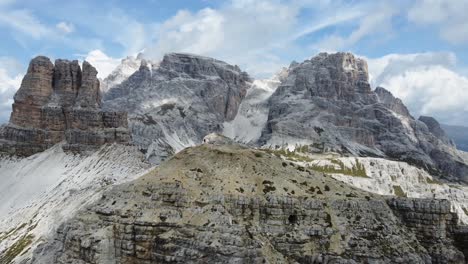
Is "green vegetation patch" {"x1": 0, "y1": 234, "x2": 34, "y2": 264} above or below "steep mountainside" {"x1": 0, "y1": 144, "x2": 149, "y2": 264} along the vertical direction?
below

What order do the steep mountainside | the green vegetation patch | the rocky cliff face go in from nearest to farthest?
the rocky cliff face
the green vegetation patch
the steep mountainside

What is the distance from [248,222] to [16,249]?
91.5 meters

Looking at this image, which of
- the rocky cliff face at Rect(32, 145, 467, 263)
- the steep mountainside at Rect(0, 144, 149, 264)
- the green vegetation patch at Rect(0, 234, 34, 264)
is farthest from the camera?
the steep mountainside at Rect(0, 144, 149, 264)

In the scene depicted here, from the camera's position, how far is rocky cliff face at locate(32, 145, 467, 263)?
250ft

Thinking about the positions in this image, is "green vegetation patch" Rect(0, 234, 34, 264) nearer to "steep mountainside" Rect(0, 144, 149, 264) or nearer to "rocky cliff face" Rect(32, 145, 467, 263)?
"steep mountainside" Rect(0, 144, 149, 264)

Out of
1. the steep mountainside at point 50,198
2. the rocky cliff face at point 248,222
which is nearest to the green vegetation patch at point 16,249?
the steep mountainside at point 50,198

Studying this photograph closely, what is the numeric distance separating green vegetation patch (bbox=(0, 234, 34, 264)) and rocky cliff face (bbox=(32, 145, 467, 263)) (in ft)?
180

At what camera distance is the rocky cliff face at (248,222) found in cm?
7631

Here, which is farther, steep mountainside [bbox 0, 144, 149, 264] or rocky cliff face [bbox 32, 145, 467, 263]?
steep mountainside [bbox 0, 144, 149, 264]

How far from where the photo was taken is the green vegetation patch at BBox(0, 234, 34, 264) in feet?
455

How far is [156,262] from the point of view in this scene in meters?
76.2

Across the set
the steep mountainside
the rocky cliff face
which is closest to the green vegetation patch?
the steep mountainside

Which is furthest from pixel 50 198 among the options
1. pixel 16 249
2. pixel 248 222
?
pixel 248 222

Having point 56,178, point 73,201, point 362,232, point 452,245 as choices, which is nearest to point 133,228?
point 362,232
